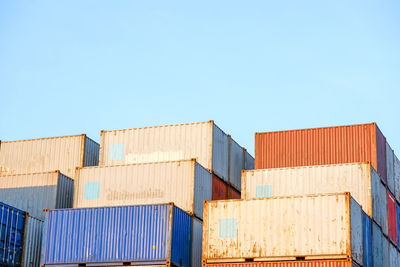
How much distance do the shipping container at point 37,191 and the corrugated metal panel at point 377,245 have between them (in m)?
20.1

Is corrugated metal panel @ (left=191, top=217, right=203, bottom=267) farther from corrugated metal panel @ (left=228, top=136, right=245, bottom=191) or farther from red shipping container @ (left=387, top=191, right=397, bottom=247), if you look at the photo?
red shipping container @ (left=387, top=191, right=397, bottom=247)

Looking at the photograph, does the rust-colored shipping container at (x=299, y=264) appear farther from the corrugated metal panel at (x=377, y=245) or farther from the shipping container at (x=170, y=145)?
the shipping container at (x=170, y=145)

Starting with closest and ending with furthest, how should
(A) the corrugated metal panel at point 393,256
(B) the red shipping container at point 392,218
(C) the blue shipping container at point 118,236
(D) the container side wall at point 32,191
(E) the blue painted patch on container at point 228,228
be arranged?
(E) the blue painted patch on container at point 228,228 < (C) the blue shipping container at point 118,236 < (A) the corrugated metal panel at point 393,256 < (B) the red shipping container at point 392,218 < (D) the container side wall at point 32,191

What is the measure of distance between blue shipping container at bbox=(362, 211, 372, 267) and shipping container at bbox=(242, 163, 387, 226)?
114 centimetres

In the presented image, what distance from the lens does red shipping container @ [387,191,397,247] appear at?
144 feet

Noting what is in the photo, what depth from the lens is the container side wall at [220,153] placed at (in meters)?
45.8

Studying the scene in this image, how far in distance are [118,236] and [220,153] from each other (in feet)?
39.4

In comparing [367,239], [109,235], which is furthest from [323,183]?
[109,235]

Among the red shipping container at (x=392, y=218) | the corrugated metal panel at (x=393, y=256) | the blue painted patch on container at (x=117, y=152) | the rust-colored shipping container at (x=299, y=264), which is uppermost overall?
the blue painted patch on container at (x=117, y=152)

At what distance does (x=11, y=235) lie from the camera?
3875 centimetres

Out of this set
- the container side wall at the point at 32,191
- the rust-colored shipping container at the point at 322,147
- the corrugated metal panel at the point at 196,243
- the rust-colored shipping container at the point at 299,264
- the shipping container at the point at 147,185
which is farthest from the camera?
the container side wall at the point at 32,191

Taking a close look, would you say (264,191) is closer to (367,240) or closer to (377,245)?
(367,240)

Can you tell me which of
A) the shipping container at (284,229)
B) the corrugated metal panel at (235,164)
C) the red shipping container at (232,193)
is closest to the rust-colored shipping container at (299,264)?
the shipping container at (284,229)

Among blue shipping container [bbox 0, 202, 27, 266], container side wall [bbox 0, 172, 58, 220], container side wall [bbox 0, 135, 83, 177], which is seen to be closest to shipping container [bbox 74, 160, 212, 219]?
container side wall [bbox 0, 172, 58, 220]
